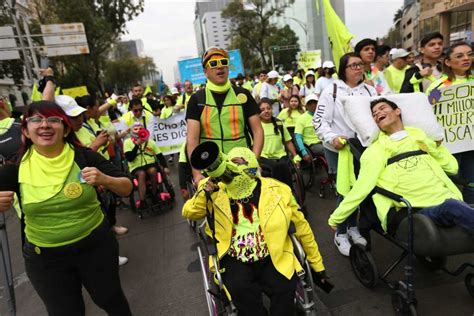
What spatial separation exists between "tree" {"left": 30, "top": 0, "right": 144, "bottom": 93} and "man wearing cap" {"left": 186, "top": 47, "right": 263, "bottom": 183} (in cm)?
1773

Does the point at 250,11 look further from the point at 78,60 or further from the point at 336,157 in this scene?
the point at 336,157

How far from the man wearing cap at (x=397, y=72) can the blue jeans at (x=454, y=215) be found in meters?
3.03

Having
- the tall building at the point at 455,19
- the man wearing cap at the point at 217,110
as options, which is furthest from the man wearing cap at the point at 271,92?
the tall building at the point at 455,19

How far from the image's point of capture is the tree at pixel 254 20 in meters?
40.0

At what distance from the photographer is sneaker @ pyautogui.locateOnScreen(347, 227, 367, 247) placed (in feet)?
9.38

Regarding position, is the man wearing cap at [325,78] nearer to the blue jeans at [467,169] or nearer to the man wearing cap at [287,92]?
the man wearing cap at [287,92]

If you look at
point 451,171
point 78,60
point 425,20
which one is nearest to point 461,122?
point 451,171

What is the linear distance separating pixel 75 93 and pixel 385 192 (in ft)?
43.6

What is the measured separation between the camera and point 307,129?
17.9ft

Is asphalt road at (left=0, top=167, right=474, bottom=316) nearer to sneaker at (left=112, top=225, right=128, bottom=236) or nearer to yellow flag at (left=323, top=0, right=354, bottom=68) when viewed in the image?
sneaker at (left=112, top=225, right=128, bottom=236)

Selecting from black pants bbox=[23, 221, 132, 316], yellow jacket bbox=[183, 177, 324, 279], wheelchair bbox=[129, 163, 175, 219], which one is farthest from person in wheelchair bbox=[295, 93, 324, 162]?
black pants bbox=[23, 221, 132, 316]

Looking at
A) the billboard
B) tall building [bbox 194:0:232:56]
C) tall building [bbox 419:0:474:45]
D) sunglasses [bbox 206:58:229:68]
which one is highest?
tall building [bbox 194:0:232:56]

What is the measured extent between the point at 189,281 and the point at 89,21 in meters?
20.6

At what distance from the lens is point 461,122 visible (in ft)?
10.6
